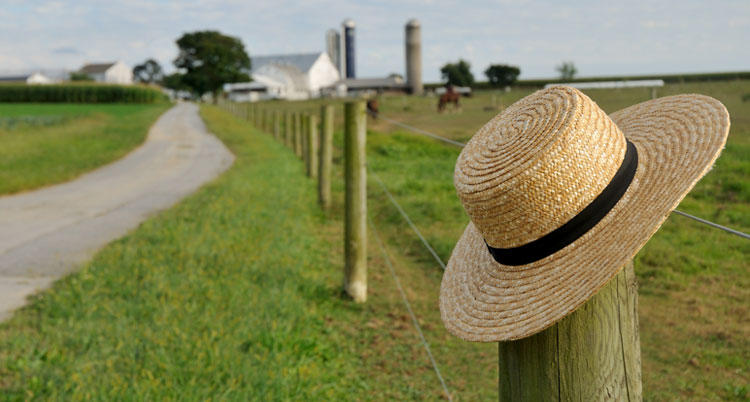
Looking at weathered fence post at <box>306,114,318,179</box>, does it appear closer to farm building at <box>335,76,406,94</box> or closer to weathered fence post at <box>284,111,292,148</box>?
weathered fence post at <box>284,111,292,148</box>

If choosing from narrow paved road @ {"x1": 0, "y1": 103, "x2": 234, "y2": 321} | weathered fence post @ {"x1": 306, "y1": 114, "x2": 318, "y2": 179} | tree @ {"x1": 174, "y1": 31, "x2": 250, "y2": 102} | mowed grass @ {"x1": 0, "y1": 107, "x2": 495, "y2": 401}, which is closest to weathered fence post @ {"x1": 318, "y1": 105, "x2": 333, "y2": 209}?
mowed grass @ {"x1": 0, "y1": 107, "x2": 495, "y2": 401}

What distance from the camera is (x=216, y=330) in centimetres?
423

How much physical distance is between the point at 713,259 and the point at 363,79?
3484 inches

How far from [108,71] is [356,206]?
150 meters

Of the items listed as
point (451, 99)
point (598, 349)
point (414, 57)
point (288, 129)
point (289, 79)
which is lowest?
point (598, 349)

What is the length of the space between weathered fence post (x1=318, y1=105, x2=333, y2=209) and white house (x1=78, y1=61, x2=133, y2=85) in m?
141

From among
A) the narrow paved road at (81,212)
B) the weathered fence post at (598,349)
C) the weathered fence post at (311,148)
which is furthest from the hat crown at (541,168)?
the weathered fence post at (311,148)

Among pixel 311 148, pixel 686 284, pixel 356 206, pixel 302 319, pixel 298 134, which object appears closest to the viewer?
pixel 302 319

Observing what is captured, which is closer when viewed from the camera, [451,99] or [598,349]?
[598,349]

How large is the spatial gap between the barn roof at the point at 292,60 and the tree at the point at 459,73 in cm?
3918

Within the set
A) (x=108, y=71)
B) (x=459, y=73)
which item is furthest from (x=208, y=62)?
(x=108, y=71)

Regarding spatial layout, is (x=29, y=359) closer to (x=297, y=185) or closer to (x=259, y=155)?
(x=297, y=185)

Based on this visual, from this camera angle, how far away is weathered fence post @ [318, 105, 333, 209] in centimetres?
877

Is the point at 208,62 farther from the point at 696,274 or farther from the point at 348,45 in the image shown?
the point at 696,274
